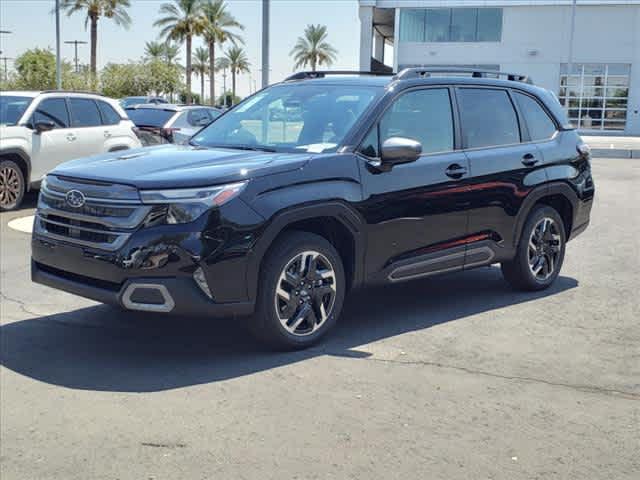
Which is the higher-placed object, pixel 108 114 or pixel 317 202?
pixel 108 114

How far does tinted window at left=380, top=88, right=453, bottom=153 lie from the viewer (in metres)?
6.00

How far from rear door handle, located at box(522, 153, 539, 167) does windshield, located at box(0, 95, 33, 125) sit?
813 centimetres

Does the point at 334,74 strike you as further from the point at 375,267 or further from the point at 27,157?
the point at 27,157

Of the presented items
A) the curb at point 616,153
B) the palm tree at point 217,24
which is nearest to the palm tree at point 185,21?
the palm tree at point 217,24

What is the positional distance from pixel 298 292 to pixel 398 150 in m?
1.17

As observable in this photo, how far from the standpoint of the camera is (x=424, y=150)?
6168 millimetres

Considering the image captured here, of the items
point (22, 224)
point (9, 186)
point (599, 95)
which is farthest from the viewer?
point (599, 95)

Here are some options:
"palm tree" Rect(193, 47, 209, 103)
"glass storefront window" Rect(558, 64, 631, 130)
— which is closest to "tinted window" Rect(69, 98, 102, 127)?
"glass storefront window" Rect(558, 64, 631, 130)

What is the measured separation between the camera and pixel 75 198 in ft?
16.9

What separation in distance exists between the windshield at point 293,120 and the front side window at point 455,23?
49484 mm

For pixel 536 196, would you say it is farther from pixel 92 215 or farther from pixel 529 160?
pixel 92 215

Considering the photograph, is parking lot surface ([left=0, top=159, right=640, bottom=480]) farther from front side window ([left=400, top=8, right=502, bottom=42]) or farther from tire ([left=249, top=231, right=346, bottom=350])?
front side window ([left=400, top=8, right=502, bottom=42])

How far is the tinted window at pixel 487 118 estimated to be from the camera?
6578mm

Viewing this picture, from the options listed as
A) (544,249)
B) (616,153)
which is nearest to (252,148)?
(544,249)
